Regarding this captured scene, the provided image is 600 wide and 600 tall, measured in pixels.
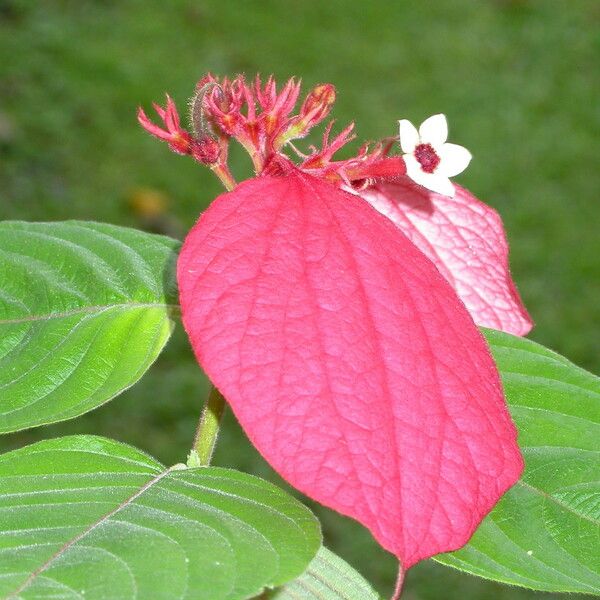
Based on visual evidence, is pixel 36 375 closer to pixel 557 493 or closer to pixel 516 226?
pixel 557 493

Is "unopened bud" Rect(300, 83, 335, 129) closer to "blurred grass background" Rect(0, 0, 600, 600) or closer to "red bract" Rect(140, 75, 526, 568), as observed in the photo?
"red bract" Rect(140, 75, 526, 568)

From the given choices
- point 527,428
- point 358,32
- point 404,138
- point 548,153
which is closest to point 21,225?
point 404,138

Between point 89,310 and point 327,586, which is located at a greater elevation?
point 89,310

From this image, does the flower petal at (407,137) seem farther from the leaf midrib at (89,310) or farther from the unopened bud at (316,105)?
the leaf midrib at (89,310)

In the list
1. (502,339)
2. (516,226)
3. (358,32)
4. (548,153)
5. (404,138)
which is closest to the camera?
(404,138)

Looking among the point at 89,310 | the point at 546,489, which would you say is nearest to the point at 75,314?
the point at 89,310

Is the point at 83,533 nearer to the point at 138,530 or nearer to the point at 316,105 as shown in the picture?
the point at 138,530
